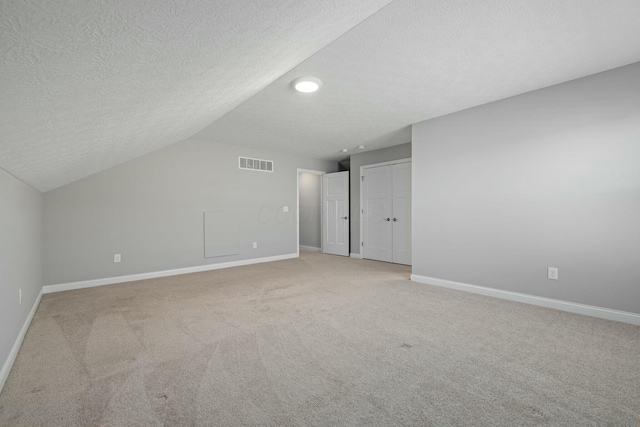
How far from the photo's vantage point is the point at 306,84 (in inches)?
109

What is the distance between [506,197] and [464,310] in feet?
4.65

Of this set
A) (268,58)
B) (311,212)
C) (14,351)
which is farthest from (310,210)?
(14,351)

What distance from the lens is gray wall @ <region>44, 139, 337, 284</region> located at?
12.2 feet

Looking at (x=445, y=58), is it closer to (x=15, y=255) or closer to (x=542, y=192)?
(x=542, y=192)

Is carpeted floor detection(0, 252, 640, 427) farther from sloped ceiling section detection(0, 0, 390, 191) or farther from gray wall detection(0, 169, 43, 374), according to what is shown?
sloped ceiling section detection(0, 0, 390, 191)

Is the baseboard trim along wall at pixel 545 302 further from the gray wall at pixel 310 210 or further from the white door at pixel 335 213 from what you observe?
the gray wall at pixel 310 210

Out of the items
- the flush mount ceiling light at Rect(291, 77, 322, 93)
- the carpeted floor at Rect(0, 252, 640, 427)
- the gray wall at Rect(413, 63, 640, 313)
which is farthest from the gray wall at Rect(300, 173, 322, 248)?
the flush mount ceiling light at Rect(291, 77, 322, 93)

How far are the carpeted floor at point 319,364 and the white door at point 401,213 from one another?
83.7 inches

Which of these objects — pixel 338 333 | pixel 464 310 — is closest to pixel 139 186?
pixel 338 333

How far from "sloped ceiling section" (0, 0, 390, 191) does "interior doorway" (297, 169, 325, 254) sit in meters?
5.15

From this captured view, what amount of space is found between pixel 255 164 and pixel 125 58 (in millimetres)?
4647

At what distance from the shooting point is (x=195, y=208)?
477cm

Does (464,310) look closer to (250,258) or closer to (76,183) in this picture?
(250,258)

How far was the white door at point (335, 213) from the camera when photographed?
6.46 metres
